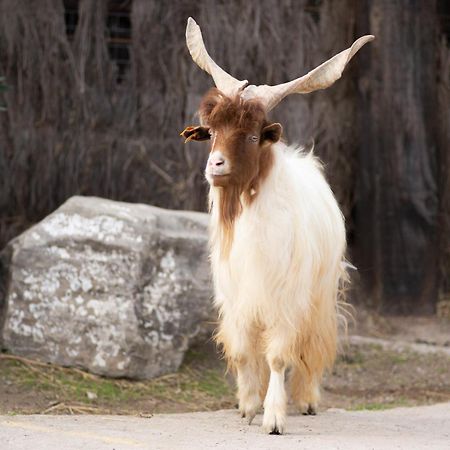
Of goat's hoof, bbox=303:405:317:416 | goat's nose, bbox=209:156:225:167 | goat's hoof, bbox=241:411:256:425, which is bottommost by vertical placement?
goat's hoof, bbox=303:405:317:416

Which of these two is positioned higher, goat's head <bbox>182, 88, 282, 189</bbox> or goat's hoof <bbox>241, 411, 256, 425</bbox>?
goat's head <bbox>182, 88, 282, 189</bbox>

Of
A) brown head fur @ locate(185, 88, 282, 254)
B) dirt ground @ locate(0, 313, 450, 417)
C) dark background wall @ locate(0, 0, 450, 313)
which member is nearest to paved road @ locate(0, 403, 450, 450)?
dirt ground @ locate(0, 313, 450, 417)

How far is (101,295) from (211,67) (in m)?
2.10

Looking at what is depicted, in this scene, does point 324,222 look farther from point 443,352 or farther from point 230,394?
point 443,352

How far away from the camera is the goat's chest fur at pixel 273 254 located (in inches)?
280

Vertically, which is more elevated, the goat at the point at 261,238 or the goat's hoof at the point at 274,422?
the goat at the point at 261,238

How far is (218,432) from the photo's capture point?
6891 mm

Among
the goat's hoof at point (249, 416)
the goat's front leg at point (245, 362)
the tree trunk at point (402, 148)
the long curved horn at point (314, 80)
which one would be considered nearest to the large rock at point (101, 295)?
the goat's front leg at point (245, 362)

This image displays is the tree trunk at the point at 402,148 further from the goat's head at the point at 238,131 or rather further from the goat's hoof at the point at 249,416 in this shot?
the goat's hoof at the point at 249,416

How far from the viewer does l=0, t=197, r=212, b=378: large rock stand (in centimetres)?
878

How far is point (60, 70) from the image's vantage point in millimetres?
10992

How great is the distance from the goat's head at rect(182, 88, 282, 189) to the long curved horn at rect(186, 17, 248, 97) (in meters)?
0.17

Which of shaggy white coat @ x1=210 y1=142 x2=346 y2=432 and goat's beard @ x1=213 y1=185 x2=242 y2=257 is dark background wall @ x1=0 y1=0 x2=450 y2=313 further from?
goat's beard @ x1=213 y1=185 x2=242 y2=257

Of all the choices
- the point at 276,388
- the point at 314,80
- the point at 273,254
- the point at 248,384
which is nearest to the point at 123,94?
the point at 314,80
